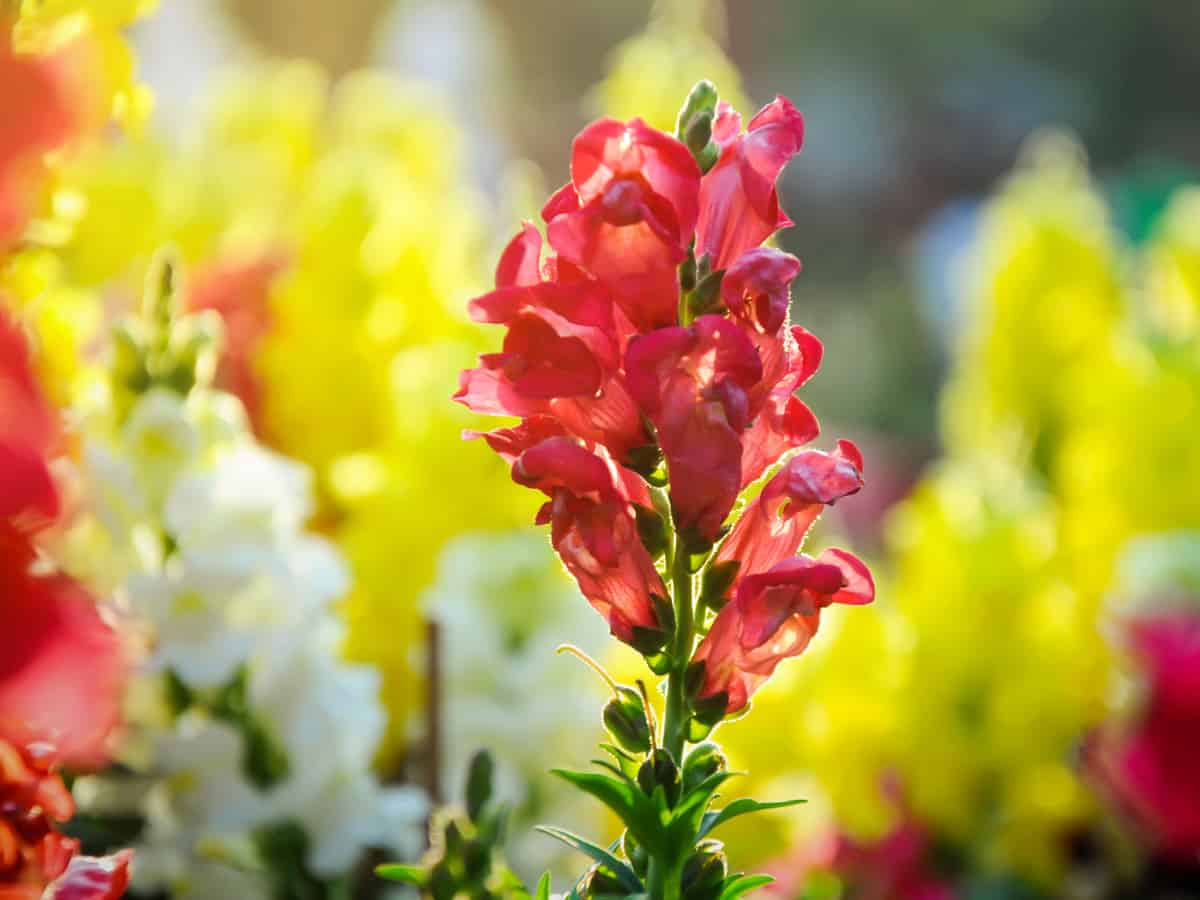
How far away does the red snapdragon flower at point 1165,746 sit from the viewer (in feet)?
2.37

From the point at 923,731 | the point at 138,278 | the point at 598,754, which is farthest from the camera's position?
the point at 138,278

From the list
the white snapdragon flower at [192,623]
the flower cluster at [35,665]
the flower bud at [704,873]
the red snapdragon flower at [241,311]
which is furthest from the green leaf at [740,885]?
the red snapdragon flower at [241,311]

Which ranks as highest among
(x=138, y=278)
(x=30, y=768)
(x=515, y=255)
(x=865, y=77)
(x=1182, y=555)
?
(x=865, y=77)

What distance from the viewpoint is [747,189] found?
10.5 inches

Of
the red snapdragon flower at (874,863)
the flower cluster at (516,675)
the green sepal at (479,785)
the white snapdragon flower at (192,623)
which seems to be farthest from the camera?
the red snapdragon flower at (874,863)

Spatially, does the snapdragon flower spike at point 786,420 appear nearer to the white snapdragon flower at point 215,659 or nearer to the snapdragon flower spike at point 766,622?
the snapdragon flower spike at point 766,622

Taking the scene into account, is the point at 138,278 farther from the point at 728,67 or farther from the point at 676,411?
the point at 676,411

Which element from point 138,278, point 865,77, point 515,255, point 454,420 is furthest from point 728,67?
point 865,77

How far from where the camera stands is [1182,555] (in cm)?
76

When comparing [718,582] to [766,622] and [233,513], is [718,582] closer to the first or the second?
[766,622]

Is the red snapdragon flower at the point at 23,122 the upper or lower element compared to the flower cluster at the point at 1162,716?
lower

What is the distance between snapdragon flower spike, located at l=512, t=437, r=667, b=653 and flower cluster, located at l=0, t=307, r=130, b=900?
0.25 feet

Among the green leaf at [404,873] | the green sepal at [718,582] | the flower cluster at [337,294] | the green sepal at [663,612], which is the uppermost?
the flower cluster at [337,294]

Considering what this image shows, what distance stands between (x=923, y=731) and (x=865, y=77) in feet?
13.6
